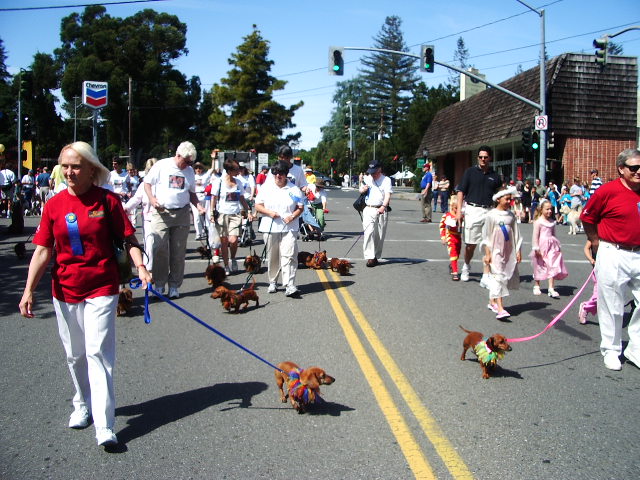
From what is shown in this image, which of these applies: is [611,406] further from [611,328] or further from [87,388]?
[87,388]

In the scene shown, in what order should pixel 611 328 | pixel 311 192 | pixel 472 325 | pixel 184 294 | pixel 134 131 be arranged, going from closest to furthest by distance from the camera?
pixel 611 328
pixel 472 325
pixel 184 294
pixel 311 192
pixel 134 131

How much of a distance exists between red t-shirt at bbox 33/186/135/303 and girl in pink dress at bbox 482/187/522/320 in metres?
4.83

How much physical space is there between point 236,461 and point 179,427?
0.71 metres

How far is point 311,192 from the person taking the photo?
16156mm

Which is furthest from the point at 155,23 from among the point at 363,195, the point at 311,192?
the point at 363,195

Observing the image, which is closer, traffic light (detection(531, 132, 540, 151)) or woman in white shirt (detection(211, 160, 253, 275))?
woman in white shirt (detection(211, 160, 253, 275))

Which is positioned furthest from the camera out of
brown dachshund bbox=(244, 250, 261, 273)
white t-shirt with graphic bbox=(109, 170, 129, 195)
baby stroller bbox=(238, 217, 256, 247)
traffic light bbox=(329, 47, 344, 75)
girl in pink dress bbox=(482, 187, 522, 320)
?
traffic light bbox=(329, 47, 344, 75)

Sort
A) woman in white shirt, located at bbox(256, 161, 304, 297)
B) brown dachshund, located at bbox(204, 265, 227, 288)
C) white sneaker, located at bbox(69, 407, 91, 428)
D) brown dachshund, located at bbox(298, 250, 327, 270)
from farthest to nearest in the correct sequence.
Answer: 1. brown dachshund, located at bbox(298, 250, 327, 270)
2. brown dachshund, located at bbox(204, 265, 227, 288)
3. woman in white shirt, located at bbox(256, 161, 304, 297)
4. white sneaker, located at bbox(69, 407, 91, 428)

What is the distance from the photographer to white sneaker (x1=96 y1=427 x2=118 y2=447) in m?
4.08

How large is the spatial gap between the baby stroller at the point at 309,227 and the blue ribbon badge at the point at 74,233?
35.1 feet

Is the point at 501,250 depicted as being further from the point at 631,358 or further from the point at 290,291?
the point at 290,291

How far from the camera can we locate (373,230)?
1186cm

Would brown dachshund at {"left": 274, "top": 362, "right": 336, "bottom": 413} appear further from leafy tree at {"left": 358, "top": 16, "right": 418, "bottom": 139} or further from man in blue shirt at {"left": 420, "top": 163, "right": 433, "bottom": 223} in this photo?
leafy tree at {"left": 358, "top": 16, "right": 418, "bottom": 139}

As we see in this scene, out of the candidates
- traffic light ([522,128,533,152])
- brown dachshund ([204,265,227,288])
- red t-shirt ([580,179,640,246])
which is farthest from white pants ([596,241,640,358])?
traffic light ([522,128,533,152])
